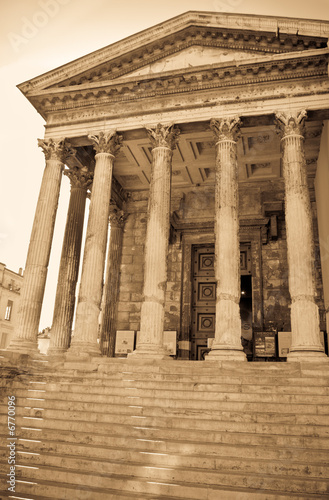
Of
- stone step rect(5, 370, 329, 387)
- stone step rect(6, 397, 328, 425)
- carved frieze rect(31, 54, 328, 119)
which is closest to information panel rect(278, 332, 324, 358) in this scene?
stone step rect(5, 370, 329, 387)

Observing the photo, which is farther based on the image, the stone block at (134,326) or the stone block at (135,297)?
the stone block at (135,297)

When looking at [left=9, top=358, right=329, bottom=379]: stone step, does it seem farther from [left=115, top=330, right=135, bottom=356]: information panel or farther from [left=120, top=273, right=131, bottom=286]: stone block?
[left=120, top=273, right=131, bottom=286]: stone block

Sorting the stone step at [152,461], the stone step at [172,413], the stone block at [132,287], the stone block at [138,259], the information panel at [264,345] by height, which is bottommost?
the stone step at [152,461]

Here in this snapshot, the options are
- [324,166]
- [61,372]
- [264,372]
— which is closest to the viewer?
[264,372]

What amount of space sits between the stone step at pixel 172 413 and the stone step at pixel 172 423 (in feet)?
0.27

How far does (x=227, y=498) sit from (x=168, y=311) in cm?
1130

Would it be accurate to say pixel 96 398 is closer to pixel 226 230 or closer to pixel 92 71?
pixel 226 230

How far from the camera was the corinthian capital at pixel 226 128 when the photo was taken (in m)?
12.3

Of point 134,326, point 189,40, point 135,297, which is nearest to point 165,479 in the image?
point 134,326

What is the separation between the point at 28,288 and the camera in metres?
12.3

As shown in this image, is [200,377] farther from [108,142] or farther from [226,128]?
[108,142]

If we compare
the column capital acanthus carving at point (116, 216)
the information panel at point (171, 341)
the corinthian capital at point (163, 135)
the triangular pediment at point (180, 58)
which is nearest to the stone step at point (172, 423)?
the information panel at point (171, 341)

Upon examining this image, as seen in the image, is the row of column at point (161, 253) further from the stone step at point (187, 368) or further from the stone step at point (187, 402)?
the stone step at point (187, 402)

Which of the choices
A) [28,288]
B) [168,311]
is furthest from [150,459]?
[168,311]
